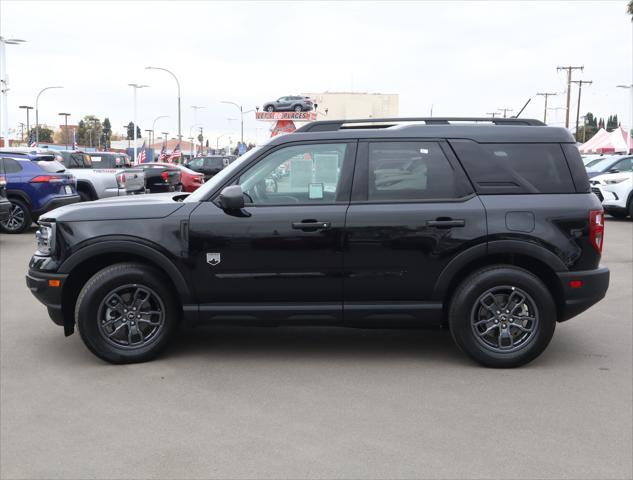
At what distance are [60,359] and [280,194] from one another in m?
2.28

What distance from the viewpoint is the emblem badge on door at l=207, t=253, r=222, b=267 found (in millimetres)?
5473

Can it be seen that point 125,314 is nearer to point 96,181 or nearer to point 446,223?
point 446,223

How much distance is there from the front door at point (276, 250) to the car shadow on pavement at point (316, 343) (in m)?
0.56

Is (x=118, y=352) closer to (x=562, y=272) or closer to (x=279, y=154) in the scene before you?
(x=279, y=154)

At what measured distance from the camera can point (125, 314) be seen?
5.59m

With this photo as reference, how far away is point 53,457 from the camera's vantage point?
12.6ft

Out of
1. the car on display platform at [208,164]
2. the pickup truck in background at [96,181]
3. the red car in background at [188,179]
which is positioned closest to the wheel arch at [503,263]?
the pickup truck in background at [96,181]

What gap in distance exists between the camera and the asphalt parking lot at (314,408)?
3.76 meters

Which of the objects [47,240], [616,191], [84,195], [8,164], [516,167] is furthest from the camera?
[616,191]

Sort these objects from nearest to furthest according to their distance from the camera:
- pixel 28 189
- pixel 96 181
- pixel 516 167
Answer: pixel 516 167, pixel 28 189, pixel 96 181

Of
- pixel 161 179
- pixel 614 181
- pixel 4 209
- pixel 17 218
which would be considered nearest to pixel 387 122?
pixel 4 209

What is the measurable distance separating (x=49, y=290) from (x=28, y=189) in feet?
33.7

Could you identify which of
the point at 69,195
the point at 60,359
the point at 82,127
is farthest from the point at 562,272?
the point at 82,127

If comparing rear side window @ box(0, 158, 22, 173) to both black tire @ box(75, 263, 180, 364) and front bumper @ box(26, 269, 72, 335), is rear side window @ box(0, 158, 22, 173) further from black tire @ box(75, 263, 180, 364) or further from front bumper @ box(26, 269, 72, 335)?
black tire @ box(75, 263, 180, 364)
